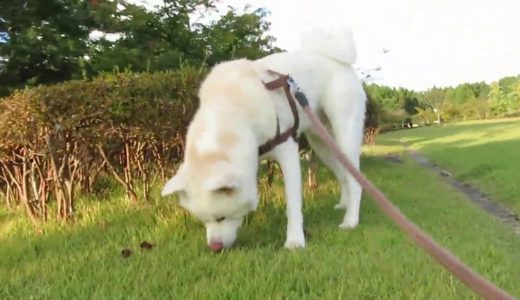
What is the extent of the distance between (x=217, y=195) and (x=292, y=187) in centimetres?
85

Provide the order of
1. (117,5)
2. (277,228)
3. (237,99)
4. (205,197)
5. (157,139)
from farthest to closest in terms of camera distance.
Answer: (117,5) → (157,139) → (277,228) → (237,99) → (205,197)

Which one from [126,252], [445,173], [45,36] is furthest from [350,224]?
[445,173]

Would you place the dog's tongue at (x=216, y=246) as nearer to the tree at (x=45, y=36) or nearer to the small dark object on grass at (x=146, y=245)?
the small dark object on grass at (x=146, y=245)

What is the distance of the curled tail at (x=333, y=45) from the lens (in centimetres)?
574

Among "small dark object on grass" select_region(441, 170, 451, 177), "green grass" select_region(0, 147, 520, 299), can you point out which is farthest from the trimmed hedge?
"small dark object on grass" select_region(441, 170, 451, 177)

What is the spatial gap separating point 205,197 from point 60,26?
741 centimetres

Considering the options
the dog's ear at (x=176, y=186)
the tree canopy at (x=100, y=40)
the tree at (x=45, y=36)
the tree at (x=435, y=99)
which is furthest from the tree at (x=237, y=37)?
the tree at (x=435, y=99)

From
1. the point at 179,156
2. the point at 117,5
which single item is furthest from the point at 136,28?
the point at 179,156

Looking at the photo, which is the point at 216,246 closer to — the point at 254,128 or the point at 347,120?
the point at 254,128

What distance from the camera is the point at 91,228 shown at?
5.38 metres

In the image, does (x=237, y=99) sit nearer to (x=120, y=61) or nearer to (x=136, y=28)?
(x=120, y=61)

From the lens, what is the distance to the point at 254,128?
456cm

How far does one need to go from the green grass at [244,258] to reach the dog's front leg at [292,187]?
172 millimetres

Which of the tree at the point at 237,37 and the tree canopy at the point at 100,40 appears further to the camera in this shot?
the tree at the point at 237,37
